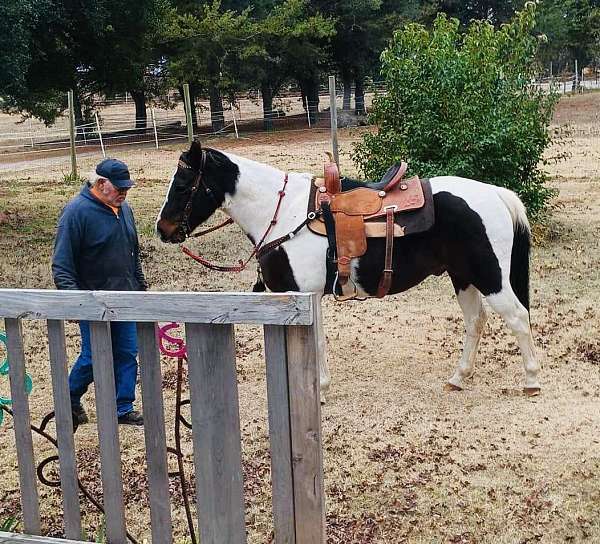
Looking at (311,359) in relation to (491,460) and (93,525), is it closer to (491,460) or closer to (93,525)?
(93,525)

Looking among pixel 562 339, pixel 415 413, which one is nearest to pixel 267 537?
pixel 415 413

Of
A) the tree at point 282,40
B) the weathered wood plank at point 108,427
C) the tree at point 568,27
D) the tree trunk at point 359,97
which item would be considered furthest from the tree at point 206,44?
the weathered wood plank at point 108,427

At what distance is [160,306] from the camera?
2.58 metres

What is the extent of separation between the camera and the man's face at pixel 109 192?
14.9 ft

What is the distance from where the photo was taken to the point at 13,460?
475 centimetres

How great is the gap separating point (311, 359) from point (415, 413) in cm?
289

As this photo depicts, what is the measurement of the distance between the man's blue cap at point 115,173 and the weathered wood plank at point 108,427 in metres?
1.97

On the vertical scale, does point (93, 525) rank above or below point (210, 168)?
below

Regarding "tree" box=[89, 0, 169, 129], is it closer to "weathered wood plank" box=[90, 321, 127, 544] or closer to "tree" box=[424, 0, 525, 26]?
"weathered wood plank" box=[90, 321, 127, 544]

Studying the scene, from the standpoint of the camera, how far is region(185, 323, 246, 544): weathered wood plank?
259 centimetres

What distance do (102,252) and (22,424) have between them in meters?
1.95

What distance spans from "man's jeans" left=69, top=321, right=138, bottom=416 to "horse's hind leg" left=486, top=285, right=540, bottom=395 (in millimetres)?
2344

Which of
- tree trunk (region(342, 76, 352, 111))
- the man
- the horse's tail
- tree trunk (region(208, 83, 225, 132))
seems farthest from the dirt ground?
tree trunk (region(342, 76, 352, 111))

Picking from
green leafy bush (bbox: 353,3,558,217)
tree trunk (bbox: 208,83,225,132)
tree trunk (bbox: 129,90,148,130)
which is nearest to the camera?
green leafy bush (bbox: 353,3,558,217)
